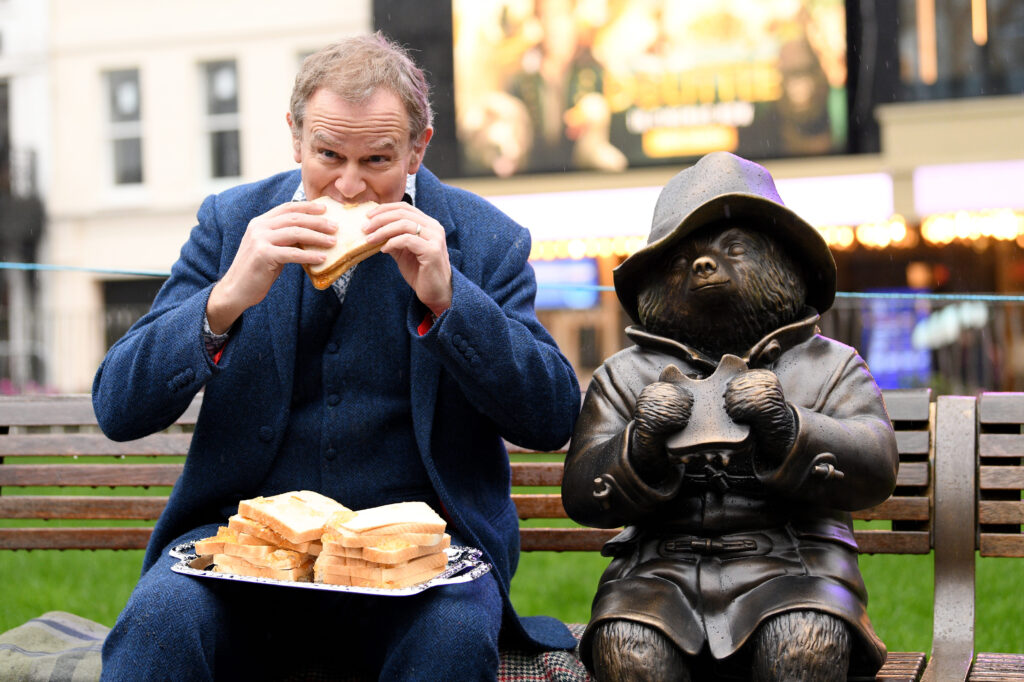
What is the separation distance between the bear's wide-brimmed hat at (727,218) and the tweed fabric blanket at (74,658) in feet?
2.92

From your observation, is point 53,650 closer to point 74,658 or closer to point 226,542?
point 74,658

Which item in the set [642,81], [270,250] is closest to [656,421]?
[270,250]

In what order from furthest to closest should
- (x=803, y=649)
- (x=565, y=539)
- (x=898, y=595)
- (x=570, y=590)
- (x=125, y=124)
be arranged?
(x=125, y=124) < (x=570, y=590) < (x=898, y=595) < (x=565, y=539) < (x=803, y=649)

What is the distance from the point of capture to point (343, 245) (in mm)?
2754

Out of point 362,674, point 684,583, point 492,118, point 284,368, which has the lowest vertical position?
point 362,674

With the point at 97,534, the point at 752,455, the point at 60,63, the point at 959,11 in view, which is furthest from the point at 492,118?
the point at 752,455

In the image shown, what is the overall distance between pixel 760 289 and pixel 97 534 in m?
2.32

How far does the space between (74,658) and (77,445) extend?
2.82ft

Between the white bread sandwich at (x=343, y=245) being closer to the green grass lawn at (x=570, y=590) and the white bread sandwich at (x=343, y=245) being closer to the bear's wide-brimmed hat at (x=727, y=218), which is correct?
the bear's wide-brimmed hat at (x=727, y=218)

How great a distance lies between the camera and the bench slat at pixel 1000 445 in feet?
11.2

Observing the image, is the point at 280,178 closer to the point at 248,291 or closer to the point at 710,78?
the point at 248,291

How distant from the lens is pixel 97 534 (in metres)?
3.93

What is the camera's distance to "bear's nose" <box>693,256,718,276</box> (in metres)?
2.78

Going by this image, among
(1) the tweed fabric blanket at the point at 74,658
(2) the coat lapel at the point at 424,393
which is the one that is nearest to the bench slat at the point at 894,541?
(1) the tweed fabric blanket at the point at 74,658
